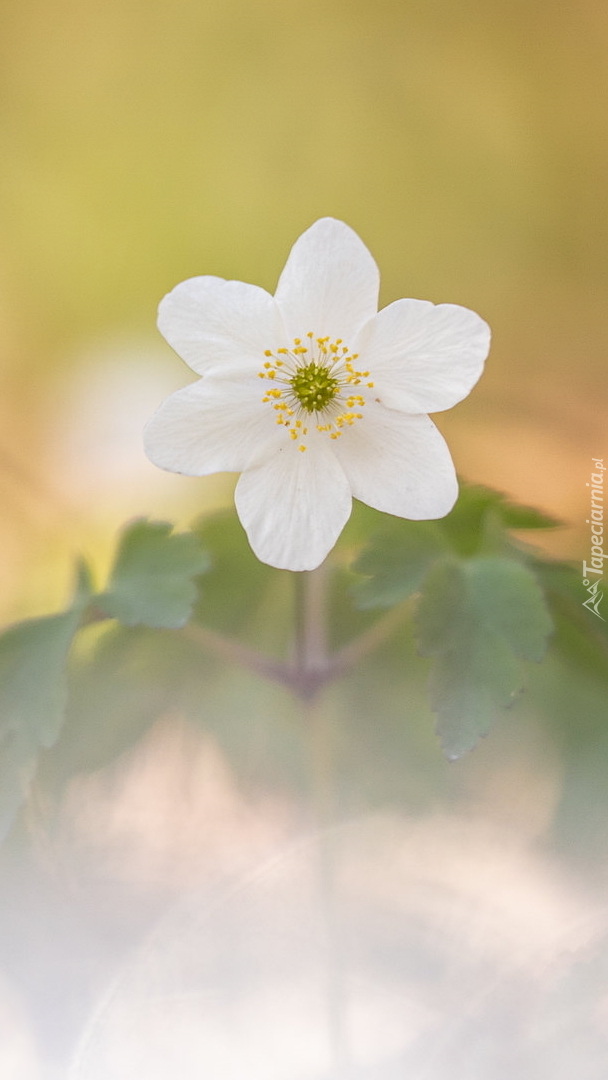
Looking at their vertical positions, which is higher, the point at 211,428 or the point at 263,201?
the point at 263,201

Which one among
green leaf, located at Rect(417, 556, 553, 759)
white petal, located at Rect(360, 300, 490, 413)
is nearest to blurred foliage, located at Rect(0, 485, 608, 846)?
green leaf, located at Rect(417, 556, 553, 759)

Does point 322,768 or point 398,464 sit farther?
point 322,768

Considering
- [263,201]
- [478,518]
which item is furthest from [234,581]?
[263,201]

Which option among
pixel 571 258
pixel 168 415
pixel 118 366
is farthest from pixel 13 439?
pixel 571 258

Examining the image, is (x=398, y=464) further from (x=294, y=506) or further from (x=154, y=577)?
(x=154, y=577)

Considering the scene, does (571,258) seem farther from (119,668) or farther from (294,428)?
(119,668)

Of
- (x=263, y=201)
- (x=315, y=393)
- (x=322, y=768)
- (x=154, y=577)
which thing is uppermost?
(x=263, y=201)

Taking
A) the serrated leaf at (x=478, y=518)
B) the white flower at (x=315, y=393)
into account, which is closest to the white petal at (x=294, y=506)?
the white flower at (x=315, y=393)
